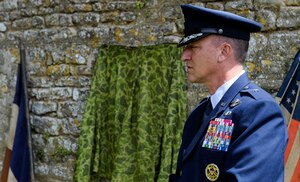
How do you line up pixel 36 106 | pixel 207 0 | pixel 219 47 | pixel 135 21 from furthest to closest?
1. pixel 36 106
2. pixel 135 21
3. pixel 207 0
4. pixel 219 47

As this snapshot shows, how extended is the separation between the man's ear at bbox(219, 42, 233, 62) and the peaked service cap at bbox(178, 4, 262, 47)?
0.05m

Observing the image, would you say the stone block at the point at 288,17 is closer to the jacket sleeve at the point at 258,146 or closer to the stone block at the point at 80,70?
the stone block at the point at 80,70

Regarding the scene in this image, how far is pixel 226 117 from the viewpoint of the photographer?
1968 millimetres

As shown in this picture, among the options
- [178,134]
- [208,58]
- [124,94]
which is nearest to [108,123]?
[124,94]

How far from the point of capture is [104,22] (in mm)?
4336

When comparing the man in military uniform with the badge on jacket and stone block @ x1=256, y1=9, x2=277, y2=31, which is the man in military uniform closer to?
the badge on jacket

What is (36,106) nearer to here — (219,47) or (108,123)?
(108,123)

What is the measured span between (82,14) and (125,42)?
525 millimetres

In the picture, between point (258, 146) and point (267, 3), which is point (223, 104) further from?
point (267, 3)

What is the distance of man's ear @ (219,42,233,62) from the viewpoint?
6.73 ft

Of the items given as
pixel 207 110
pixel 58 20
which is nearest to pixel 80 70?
pixel 58 20

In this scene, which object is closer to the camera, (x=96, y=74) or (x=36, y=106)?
(x=96, y=74)

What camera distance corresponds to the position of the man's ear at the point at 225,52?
80.7 inches

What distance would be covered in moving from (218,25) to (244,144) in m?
0.55
